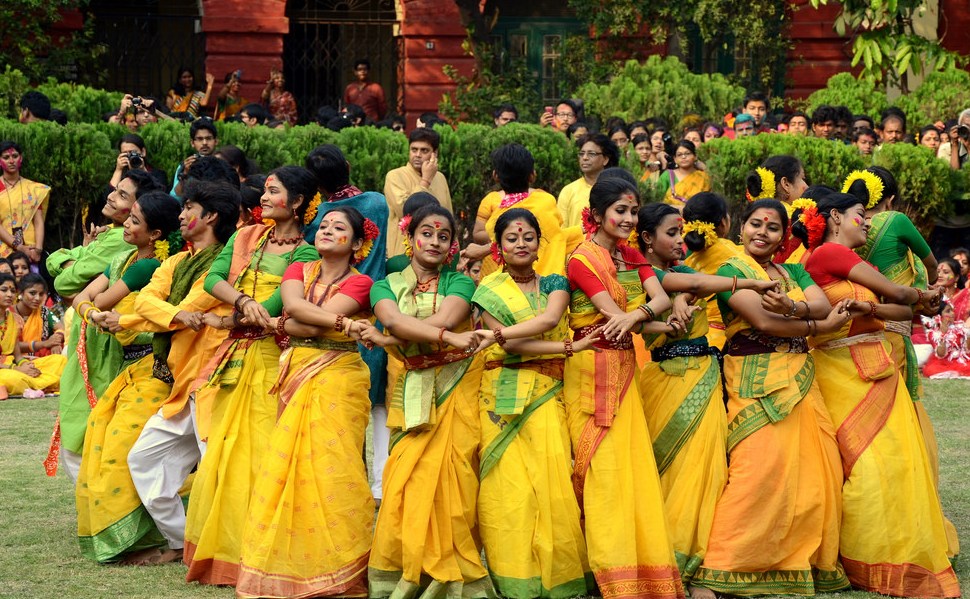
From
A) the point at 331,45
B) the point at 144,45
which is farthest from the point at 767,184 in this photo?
the point at 144,45

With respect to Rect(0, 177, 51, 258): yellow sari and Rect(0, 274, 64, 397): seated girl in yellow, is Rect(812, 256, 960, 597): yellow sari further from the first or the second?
Rect(0, 177, 51, 258): yellow sari

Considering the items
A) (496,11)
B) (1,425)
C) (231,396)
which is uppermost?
(496,11)

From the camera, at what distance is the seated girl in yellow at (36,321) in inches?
471

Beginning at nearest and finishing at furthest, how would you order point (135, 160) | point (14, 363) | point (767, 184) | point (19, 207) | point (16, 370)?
1. point (767, 184)
2. point (135, 160)
3. point (16, 370)
4. point (14, 363)
5. point (19, 207)

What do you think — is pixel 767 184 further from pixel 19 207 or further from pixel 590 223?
pixel 19 207

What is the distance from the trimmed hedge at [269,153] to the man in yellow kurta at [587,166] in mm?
3751

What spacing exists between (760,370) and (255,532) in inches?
88.8

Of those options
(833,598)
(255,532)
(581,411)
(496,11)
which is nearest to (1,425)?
(255,532)

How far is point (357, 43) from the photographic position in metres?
20.5

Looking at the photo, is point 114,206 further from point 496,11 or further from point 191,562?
point 496,11

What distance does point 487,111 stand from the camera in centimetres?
1841

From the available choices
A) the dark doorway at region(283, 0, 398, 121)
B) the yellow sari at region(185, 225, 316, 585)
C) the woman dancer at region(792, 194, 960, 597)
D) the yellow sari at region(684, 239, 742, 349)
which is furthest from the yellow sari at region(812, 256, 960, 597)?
the dark doorway at region(283, 0, 398, 121)

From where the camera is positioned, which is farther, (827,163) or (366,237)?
(827,163)

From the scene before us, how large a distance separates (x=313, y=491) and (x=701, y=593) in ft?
5.42
